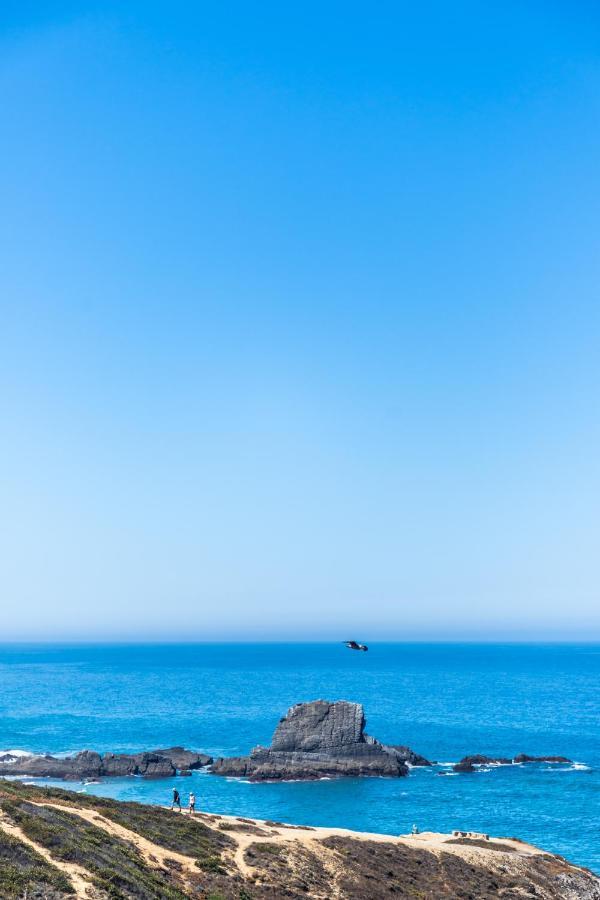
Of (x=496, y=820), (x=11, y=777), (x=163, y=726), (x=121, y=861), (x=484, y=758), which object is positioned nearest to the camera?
(x=121, y=861)

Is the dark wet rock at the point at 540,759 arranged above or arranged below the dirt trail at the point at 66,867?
below

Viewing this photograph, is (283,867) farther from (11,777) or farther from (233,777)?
(11,777)

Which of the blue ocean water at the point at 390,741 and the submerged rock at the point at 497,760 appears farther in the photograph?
the submerged rock at the point at 497,760

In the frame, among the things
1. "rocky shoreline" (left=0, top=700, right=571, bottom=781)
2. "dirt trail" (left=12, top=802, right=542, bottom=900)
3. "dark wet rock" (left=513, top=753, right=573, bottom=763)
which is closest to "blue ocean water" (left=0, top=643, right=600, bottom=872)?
"dark wet rock" (left=513, top=753, right=573, bottom=763)

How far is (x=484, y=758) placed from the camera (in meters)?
101

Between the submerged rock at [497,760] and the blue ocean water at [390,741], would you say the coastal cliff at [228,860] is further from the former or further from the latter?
the submerged rock at [497,760]

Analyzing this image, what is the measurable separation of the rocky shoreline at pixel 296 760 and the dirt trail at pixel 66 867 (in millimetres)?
58609

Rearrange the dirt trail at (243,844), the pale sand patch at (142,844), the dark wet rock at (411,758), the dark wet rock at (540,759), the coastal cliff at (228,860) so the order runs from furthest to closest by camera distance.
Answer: the dark wet rock at (540,759) < the dark wet rock at (411,758) < the pale sand patch at (142,844) < the dirt trail at (243,844) < the coastal cliff at (228,860)

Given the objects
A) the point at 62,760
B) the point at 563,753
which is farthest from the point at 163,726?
the point at 563,753

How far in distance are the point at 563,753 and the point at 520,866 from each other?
6624 centimetres

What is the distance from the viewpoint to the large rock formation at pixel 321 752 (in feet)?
305

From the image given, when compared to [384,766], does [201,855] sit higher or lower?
higher

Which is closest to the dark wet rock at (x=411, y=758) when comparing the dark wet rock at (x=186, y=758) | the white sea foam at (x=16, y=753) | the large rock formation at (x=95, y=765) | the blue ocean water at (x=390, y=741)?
the blue ocean water at (x=390, y=741)

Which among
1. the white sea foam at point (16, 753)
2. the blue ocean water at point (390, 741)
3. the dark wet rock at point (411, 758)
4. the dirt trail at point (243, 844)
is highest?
the dirt trail at point (243, 844)
